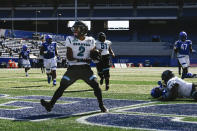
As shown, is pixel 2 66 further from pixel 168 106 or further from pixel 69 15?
pixel 168 106

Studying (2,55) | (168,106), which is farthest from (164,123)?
(2,55)

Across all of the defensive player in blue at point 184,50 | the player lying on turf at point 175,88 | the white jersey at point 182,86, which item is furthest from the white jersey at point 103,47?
the white jersey at point 182,86

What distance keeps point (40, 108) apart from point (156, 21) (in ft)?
204

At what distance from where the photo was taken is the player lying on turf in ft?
28.7

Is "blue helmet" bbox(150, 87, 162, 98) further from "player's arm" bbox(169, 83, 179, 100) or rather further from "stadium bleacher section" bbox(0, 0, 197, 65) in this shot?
"stadium bleacher section" bbox(0, 0, 197, 65)

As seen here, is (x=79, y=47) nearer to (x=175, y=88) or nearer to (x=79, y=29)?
(x=79, y=29)

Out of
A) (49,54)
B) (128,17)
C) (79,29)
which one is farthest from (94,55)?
(128,17)

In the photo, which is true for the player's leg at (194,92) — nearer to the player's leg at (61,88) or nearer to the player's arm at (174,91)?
the player's arm at (174,91)

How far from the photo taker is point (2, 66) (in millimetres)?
46562

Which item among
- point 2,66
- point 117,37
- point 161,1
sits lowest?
point 2,66

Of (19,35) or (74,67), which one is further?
(19,35)

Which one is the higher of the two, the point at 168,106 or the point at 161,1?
the point at 161,1

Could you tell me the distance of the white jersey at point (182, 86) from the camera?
28.7ft

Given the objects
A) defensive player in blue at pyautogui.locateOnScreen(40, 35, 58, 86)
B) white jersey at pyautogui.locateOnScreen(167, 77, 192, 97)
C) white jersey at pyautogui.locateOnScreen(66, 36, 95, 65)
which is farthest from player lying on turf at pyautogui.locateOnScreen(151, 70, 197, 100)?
defensive player in blue at pyautogui.locateOnScreen(40, 35, 58, 86)
